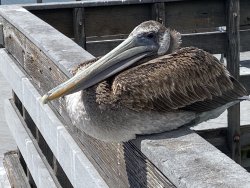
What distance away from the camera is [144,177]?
2932 millimetres

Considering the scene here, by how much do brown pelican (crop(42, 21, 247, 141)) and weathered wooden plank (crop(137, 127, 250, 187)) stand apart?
0.39 feet

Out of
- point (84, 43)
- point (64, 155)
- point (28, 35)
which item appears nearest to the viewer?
point (64, 155)

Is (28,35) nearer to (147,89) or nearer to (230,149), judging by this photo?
(147,89)

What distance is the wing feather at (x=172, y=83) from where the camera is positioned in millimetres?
3020

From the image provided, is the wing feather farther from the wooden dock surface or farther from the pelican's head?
the wooden dock surface

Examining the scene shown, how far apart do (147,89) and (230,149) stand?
4.37m

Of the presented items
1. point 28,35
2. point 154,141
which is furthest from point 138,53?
point 28,35

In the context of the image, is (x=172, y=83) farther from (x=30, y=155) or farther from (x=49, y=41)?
(x=30, y=155)

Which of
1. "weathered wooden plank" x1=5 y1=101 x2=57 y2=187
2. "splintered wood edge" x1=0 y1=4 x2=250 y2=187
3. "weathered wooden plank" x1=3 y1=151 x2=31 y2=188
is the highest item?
"splintered wood edge" x1=0 y1=4 x2=250 y2=187

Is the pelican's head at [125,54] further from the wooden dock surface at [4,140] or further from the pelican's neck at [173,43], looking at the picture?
the wooden dock surface at [4,140]

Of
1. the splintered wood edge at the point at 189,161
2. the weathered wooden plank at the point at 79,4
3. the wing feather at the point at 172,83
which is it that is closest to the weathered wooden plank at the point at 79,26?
the weathered wooden plank at the point at 79,4

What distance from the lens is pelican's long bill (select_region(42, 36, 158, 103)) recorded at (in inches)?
122

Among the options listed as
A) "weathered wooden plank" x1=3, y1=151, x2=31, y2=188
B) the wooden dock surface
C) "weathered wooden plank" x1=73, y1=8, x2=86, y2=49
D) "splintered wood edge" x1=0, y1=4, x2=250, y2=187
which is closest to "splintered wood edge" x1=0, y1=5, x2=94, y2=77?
"weathered wooden plank" x1=73, y1=8, x2=86, y2=49

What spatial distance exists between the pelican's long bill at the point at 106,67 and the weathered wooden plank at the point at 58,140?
60 cm
